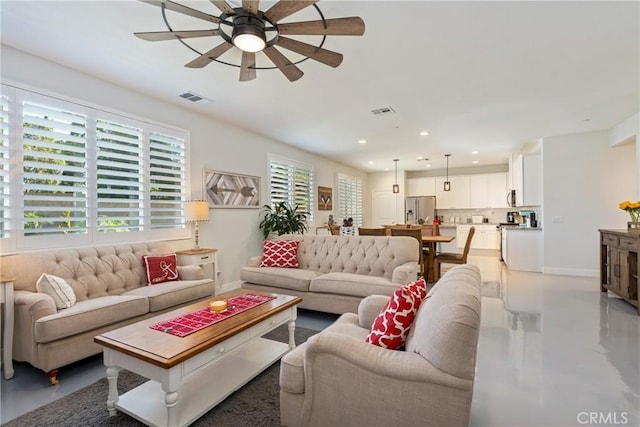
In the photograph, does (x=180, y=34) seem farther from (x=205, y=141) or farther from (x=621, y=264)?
(x=621, y=264)

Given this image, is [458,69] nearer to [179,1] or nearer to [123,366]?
[179,1]

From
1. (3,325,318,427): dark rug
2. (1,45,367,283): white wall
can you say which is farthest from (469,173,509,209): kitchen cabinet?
(3,325,318,427): dark rug

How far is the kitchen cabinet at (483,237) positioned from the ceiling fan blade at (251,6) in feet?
28.2

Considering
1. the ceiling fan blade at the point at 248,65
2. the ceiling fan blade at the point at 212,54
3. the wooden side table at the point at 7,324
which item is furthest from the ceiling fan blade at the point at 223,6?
the wooden side table at the point at 7,324

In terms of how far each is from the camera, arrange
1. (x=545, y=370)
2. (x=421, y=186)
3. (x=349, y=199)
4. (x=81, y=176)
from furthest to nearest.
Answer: (x=421, y=186)
(x=349, y=199)
(x=81, y=176)
(x=545, y=370)

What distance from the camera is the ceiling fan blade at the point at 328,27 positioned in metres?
1.77

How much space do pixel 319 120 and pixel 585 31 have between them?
10.4 ft

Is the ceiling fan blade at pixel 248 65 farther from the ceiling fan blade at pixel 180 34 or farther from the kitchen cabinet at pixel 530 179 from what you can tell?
the kitchen cabinet at pixel 530 179

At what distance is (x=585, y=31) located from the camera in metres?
2.42

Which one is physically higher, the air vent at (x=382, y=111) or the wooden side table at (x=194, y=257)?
the air vent at (x=382, y=111)

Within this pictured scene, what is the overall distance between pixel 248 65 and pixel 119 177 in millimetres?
2299

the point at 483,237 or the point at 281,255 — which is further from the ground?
the point at 281,255

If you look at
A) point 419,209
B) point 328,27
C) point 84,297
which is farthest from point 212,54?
point 419,209

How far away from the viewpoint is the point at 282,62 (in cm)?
219
